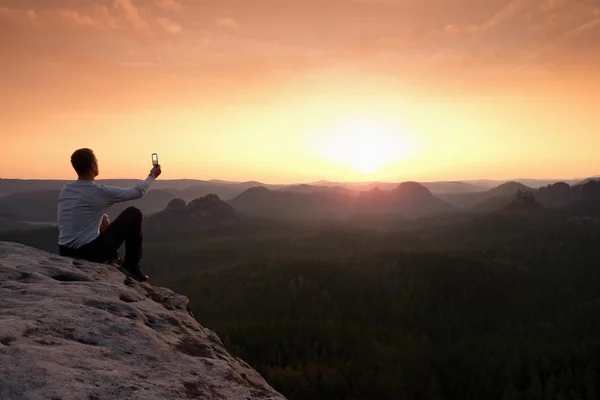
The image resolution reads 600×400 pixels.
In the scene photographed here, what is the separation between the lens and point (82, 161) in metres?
7.52

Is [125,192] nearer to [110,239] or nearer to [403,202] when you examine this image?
[110,239]

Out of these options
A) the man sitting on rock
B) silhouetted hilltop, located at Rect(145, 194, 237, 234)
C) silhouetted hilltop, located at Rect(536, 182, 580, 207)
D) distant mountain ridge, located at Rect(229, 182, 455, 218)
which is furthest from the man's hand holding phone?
distant mountain ridge, located at Rect(229, 182, 455, 218)

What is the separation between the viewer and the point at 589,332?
14.3m

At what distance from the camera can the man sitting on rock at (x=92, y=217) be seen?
7.57 m

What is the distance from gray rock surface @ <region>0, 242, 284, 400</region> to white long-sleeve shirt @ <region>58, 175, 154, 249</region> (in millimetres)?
811

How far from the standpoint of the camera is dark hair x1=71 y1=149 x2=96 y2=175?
7480 mm

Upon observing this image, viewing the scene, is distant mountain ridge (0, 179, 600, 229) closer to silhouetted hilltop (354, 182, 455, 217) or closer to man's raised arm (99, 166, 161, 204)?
silhouetted hilltop (354, 182, 455, 217)

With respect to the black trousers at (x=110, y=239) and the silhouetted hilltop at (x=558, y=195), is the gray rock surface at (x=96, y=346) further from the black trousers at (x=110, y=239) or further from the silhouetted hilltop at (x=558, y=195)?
the silhouetted hilltop at (x=558, y=195)

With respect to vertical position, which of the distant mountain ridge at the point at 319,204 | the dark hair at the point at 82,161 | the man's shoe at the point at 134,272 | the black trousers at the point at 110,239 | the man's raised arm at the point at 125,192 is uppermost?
the dark hair at the point at 82,161

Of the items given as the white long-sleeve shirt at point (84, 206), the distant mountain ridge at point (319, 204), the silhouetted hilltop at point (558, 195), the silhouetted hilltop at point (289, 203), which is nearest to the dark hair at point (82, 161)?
the white long-sleeve shirt at point (84, 206)

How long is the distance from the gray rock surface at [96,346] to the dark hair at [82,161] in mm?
1635

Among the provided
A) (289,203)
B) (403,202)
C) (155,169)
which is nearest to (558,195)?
(403,202)

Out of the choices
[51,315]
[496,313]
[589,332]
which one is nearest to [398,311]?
[496,313]

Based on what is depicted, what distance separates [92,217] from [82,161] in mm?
999
